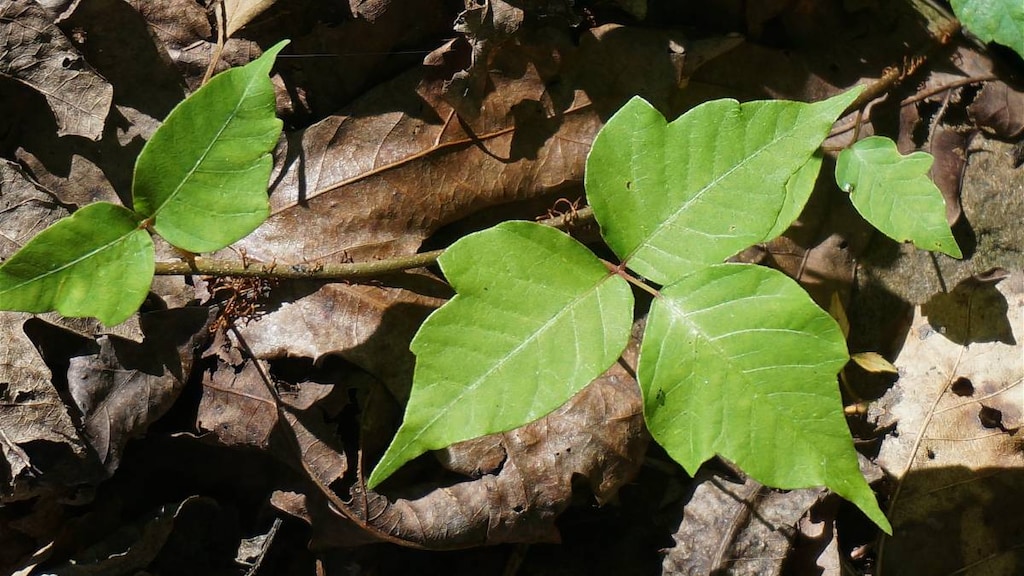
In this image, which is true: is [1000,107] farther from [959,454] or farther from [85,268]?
[85,268]

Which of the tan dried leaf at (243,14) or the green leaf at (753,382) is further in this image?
the tan dried leaf at (243,14)

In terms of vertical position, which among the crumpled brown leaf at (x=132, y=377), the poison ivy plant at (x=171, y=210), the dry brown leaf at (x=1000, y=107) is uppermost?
the poison ivy plant at (x=171, y=210)

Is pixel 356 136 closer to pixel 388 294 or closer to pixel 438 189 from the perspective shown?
pixel 438 189

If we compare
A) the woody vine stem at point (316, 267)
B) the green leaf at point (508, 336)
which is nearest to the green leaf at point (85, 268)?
the woody vine stem at point (316, 267)

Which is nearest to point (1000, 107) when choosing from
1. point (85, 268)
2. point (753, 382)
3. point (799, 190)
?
point (799, 190)

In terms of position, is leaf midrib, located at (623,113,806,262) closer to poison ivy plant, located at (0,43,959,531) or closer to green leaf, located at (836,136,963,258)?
poison ivy plant, located at (0,43,959,531)

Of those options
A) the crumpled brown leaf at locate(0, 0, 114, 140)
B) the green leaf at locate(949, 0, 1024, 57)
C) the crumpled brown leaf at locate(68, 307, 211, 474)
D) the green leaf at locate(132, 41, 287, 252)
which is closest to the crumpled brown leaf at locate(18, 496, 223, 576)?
the crumpled brown leaf at locate(68, 307, 211, 474)

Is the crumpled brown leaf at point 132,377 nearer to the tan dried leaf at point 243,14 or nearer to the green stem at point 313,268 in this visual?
the green stem at point 313,268

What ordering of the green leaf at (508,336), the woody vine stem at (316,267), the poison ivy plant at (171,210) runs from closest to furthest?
1. the green leaf at (508,336)
2. the poison ivy plant at (171,210)
3. the woody vine stem at (316,267)
